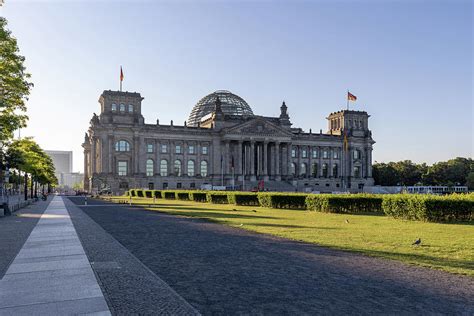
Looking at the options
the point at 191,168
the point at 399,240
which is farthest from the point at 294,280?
the point at 191,168

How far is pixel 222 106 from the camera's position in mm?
148000

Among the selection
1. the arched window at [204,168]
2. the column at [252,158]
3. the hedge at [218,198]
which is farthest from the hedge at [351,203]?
the arched window at [204,168]

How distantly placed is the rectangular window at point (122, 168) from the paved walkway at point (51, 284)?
106m

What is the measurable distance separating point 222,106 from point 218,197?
88.2 metres

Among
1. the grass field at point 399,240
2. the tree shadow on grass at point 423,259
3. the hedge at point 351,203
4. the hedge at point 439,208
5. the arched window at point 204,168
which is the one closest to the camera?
the tree shadow on grass at point 423,259

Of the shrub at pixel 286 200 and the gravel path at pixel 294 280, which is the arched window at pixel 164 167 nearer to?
the shrub at pixel 286 200

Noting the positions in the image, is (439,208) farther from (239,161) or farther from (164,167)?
(164,167)

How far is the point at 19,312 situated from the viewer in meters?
8.98

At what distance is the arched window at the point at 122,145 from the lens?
4748 inches

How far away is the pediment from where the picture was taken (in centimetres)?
12850

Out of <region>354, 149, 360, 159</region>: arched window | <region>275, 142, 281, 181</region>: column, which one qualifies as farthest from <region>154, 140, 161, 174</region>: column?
<region>354, 149, 360, 159</region>: arched window

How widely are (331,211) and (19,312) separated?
3473cm

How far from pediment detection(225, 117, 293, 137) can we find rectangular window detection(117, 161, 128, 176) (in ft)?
104

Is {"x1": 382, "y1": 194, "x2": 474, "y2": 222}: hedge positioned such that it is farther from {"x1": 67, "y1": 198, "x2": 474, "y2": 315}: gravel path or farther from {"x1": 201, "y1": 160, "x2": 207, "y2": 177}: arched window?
{"x1": 201, "y1": 160, "x2": 207, "y2": 177}: arched window
